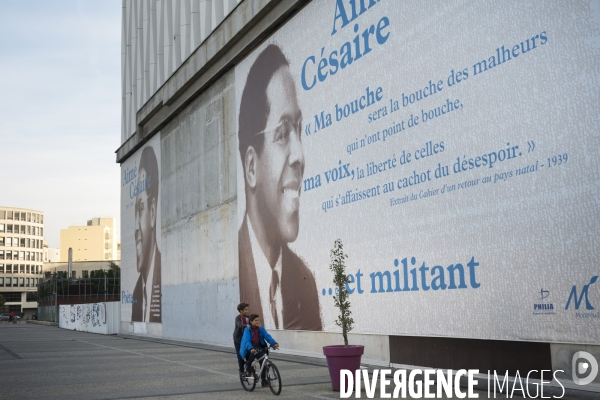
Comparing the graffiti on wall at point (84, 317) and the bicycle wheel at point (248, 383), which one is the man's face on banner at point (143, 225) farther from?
the bicycle wheel at point (248, 383)

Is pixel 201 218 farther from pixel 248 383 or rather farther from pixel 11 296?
pixel 11 296

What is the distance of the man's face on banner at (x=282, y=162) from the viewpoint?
21703 millimetres

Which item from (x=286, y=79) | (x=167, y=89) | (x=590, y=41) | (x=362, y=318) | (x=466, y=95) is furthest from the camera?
(x=167, y=89)

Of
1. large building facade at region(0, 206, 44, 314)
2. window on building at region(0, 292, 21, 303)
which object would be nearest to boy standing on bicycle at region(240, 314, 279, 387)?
large building facade at region(0, 206, 44, 314)

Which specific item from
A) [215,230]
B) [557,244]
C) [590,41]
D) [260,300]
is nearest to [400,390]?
[557,244]

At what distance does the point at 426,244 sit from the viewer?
→ 1551 cm

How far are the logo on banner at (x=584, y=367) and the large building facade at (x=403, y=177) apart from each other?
0.46 feet

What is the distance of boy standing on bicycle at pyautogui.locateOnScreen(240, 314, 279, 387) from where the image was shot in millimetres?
12484

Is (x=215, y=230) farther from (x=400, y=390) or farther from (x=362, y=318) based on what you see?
(x=400, y=390)

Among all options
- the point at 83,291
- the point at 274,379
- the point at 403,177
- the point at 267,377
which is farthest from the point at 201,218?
the point at 83,291

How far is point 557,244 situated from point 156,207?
27.7m

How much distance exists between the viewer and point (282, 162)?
22.6m

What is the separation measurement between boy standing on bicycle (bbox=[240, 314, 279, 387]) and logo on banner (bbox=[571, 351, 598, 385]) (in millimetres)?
5210

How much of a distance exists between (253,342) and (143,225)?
1103 inches
